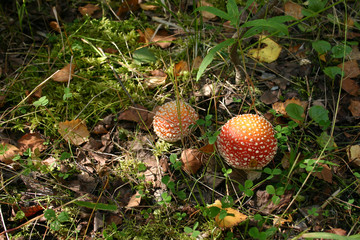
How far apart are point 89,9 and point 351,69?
9.28ft

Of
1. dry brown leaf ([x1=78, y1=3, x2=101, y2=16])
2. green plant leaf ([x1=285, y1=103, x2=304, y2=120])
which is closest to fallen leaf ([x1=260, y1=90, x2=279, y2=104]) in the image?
green plant leaf ([x1=285, y1=103, x2=304, y2=120])

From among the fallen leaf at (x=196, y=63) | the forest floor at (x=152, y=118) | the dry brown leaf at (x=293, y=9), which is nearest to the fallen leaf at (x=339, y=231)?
the forest floor at (x=152, y=118)

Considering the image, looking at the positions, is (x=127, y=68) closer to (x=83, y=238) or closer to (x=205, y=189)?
(x=205, y=189)

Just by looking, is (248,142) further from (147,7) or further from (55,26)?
(55,26)

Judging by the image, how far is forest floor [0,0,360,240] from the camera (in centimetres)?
205

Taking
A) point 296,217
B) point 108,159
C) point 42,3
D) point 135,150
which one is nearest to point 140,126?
point 135,150

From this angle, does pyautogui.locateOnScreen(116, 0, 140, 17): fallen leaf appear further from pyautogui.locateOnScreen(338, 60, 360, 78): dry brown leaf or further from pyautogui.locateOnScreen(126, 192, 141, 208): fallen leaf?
pyautogui.locateOnScreen(338, 60, 360, 78): dry brown leaf

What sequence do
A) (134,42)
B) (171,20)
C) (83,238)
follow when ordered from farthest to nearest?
1. (171,20)
2. (134,42)
3. (83,238)

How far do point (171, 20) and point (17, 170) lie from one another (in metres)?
2.17

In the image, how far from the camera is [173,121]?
2271 millimetres

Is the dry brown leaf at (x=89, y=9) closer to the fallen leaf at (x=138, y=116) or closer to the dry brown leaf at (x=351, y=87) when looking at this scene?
the fallen leaf at (x=138, y=116)

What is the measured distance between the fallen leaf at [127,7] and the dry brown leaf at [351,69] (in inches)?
88.4

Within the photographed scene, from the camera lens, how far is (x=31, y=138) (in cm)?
249

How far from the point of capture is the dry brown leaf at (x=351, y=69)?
273 centimetres
